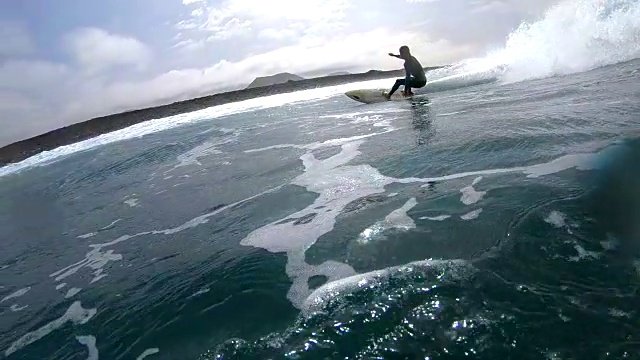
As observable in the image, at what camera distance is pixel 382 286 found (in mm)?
3529

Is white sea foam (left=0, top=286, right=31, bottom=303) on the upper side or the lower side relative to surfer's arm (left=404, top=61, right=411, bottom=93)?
lower

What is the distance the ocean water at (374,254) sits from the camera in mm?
2895

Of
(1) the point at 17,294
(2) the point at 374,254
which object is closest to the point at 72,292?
(1) the point at 17,294

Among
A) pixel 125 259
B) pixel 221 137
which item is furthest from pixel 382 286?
pixel 221 137

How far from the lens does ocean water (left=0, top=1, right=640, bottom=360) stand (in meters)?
2.89

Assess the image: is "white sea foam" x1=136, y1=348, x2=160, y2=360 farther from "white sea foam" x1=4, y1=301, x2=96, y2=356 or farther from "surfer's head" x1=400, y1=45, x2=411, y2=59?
"surfer's head" x1=400, y1=45, x2=411, y2=59

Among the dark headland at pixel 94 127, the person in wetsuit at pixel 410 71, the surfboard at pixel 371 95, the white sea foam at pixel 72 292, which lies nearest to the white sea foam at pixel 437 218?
the white sea foam at pixel 72 292

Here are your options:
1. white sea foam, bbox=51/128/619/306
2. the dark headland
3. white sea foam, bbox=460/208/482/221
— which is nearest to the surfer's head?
white sea foam, bbox=51/128/619/306

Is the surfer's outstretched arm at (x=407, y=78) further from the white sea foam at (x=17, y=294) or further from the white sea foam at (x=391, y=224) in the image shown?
the white sea foam at (x=17, y=294)

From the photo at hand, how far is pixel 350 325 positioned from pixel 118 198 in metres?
8.51

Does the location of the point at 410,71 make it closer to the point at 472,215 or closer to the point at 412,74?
the point at 412,74

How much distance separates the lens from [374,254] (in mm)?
4184

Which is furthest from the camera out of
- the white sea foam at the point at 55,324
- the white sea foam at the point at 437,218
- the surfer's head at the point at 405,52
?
the surfer's head at the point at 405,52

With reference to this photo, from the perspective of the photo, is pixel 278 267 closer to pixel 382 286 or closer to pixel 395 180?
pixel 382 286
